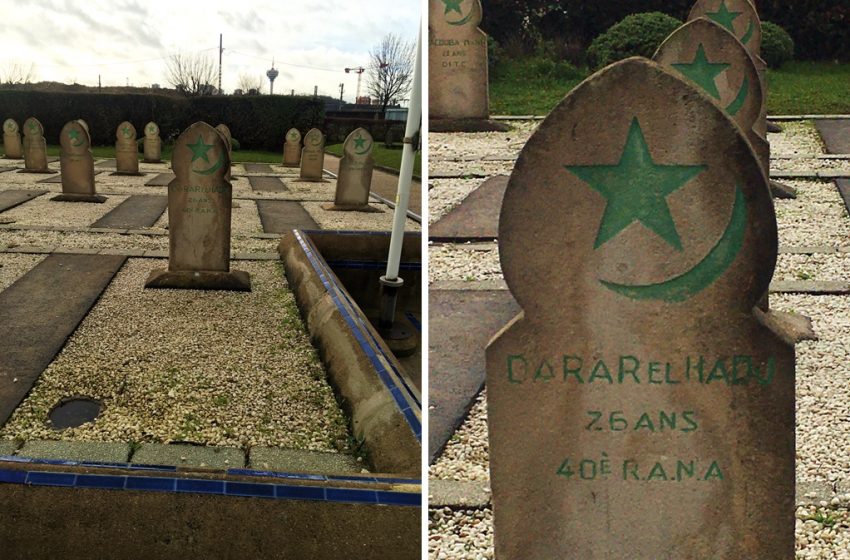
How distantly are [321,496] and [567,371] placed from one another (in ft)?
3.90

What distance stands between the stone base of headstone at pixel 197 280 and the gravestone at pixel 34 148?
11.2 meters

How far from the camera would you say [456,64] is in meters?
11.6

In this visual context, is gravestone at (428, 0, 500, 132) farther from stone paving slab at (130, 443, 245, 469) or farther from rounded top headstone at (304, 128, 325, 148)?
stone paving slab at (130, 443, 245, 469)

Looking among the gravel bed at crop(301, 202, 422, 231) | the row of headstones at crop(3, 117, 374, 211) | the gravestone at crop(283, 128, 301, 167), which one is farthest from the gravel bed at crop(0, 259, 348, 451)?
the gravestone at crop(283, 128, 301, 167)

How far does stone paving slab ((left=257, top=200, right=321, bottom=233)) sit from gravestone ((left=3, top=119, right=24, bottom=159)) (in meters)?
9.80

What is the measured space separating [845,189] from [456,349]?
614cm

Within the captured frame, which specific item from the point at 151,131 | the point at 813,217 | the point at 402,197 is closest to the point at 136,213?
the point at 402,197

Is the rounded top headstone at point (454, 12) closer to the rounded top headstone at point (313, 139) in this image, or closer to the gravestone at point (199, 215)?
the gravestone at point (199, 215)

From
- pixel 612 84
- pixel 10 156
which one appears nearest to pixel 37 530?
pixel 612 84

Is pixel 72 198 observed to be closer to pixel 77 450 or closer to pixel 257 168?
pixel 77 450

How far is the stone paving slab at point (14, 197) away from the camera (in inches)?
459

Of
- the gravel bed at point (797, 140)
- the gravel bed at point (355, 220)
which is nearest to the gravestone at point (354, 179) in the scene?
the gravel bed at point (355, 220)

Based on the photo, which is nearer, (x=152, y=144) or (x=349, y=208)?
(x=349, y=208)

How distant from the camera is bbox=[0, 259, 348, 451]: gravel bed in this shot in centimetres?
440
